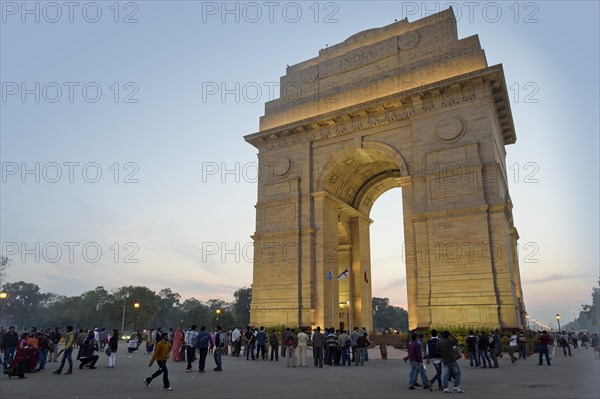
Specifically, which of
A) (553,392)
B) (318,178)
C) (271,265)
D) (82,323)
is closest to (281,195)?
(318,178)

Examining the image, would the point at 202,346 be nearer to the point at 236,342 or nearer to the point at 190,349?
the point at 190,349

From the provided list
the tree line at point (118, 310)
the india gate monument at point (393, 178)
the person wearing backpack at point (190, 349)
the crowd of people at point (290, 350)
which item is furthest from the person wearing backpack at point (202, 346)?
the tree line at point (118, 310)

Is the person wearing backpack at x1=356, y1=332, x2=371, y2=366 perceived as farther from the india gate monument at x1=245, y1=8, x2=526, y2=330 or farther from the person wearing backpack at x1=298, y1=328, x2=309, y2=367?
Result: the india gate monument at x1=245, y1=8, x2=526, y2=330

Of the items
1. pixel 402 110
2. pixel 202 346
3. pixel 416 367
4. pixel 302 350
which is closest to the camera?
pixel 416 367

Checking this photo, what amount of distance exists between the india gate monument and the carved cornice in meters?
0.08

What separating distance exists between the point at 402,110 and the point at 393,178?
8079 mm

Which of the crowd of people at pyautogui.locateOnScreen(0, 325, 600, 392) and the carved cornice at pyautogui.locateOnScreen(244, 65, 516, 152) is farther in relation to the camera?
the carved cornice at pyautogui.locateOnScreen(244, 65, 516, 152)

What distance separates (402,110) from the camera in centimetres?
3006

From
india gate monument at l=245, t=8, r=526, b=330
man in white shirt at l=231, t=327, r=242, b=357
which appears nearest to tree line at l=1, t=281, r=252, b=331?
india gate monument at l=245, t=8, r=526, b=330

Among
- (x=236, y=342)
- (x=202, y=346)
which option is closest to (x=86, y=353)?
(x=202, y=346)

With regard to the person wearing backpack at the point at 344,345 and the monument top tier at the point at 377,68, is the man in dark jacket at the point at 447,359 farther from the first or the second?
the monument top tier at the point at 377,68

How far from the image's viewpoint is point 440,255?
86.2 ft

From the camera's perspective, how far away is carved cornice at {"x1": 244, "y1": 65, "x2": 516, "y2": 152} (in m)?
27.3

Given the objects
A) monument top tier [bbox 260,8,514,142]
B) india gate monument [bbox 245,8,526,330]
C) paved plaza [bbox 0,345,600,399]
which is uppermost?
monument top tier [bbox 260,8,514,142]
